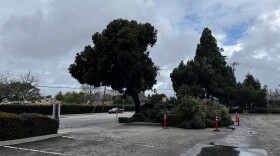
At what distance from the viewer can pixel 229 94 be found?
69562 millimetres

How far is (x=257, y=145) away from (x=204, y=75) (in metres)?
47.5

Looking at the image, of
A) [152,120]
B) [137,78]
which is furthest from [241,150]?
[137,78]

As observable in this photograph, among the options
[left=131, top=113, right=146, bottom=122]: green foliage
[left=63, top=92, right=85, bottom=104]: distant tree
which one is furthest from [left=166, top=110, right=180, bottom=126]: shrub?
[left=63, top=92, right=85, bottom=104]: distant tree

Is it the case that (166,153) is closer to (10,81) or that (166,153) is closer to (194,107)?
(194,107)

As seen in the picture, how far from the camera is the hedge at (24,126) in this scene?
14615 millimetres

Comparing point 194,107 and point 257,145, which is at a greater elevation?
point 194,107

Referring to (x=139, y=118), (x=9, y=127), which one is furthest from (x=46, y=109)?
(x=9, y=127)

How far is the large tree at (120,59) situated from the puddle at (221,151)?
16615mm

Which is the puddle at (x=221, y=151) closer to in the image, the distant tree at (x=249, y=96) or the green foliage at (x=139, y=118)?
the green foliage at (x=139, y=118)

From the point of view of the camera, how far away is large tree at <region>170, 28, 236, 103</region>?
206ft

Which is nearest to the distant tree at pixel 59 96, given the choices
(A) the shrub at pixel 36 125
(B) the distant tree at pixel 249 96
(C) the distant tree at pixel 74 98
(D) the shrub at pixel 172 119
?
(C) the distant tree at pixel 74 98

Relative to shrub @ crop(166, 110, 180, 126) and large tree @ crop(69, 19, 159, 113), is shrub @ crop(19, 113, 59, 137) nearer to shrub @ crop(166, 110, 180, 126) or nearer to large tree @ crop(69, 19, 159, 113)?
shrub @ crop(166, 110, 180, 126)

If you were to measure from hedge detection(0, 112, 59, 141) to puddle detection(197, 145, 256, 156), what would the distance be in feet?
24.9

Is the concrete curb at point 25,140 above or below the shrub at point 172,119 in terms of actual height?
below
